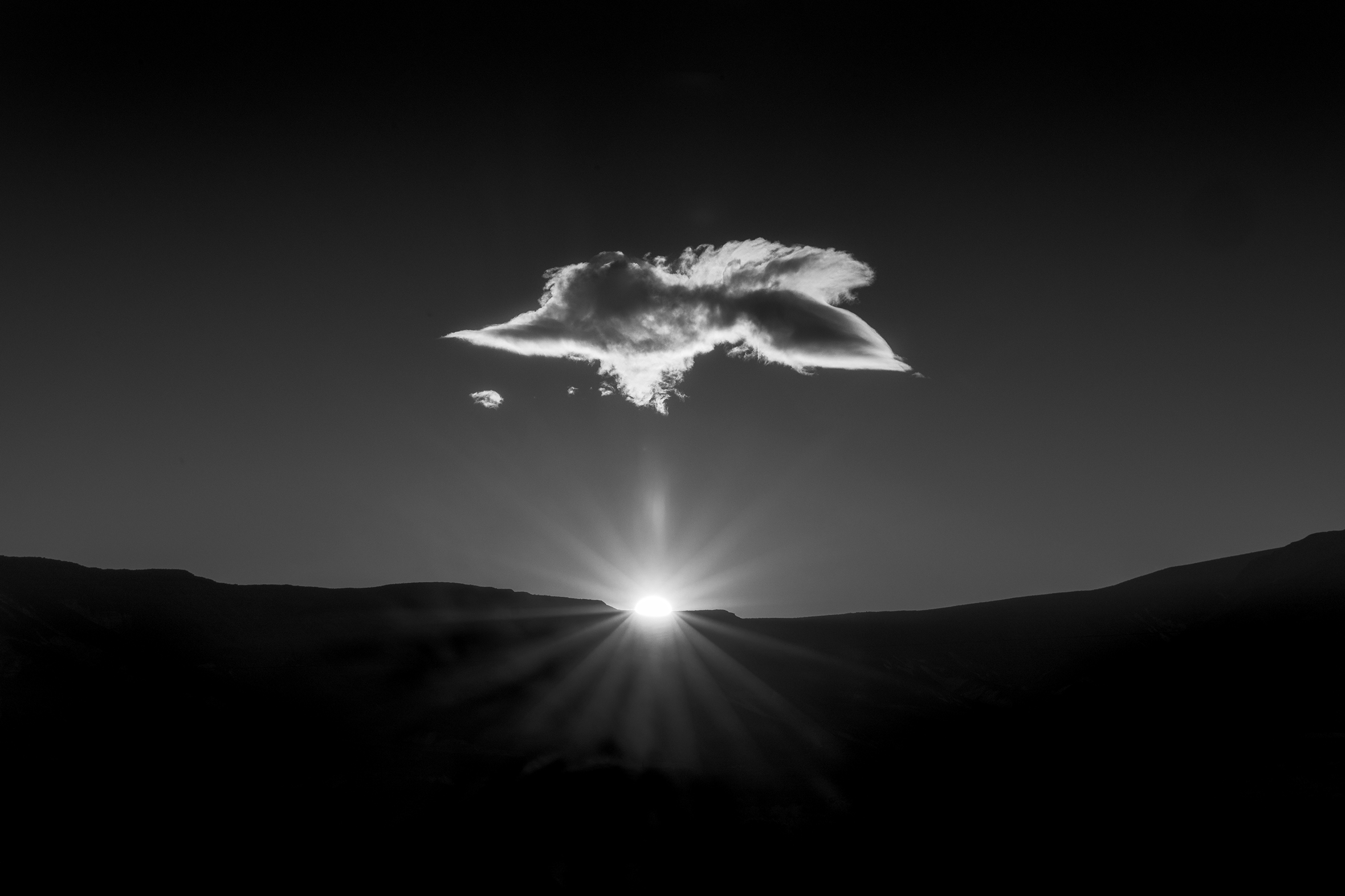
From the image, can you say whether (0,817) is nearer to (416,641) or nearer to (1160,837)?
(416,641)

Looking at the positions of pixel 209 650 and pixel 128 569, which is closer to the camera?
pixel 209 650

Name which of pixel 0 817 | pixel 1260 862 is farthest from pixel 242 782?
pixel 1260 862

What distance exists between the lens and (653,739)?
8200 cm

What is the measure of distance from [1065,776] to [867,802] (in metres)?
17.6

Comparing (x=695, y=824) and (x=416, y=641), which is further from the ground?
(x=416, y=641)

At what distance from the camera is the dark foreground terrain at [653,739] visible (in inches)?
2427

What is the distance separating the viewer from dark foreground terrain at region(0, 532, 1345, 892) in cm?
6166

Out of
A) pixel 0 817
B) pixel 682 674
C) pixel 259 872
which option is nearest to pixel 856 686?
pixel 682 674

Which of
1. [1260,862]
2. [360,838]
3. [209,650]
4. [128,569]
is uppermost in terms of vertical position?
[128,569]

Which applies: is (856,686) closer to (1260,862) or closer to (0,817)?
(1260,862)

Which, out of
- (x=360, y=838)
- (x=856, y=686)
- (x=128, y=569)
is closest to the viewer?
(x=360, y=838)

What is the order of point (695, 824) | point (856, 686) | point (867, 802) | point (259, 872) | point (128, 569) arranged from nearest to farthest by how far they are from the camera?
point (259, 872) < point (695, 824) < point (867, 802) < point (128, 569) < point (856, 686)

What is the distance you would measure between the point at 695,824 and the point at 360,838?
23.1 metres

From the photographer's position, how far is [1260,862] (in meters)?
60.8
